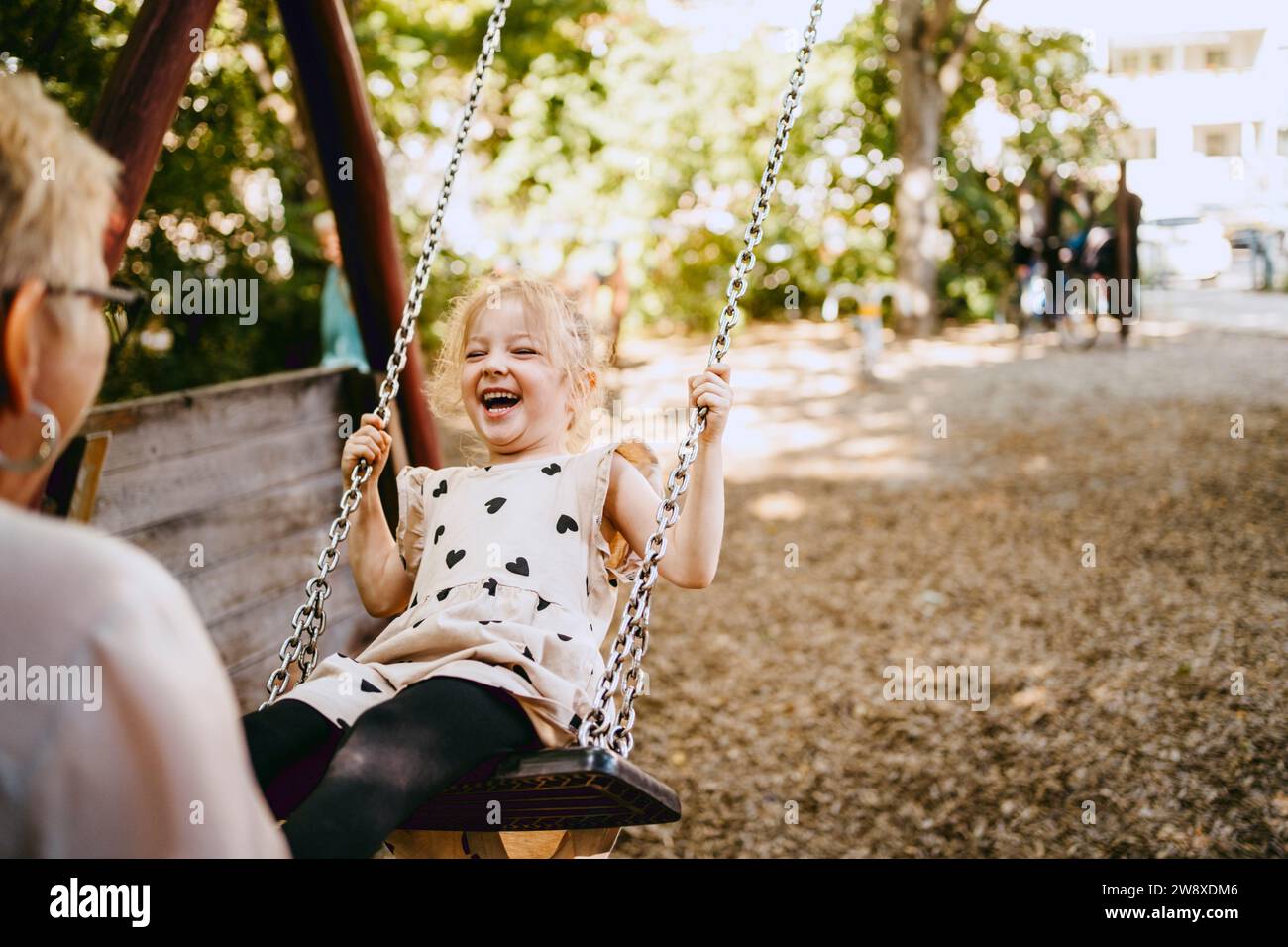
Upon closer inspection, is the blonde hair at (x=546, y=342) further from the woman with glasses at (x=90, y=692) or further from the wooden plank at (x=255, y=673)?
the wooden plank at (x=255, y=673)

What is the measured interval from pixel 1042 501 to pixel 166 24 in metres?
5.15

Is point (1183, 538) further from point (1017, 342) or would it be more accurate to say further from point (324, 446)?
point (1017, 342)

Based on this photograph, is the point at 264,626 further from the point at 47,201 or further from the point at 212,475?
the point at 47,201

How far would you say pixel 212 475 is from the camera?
368cm

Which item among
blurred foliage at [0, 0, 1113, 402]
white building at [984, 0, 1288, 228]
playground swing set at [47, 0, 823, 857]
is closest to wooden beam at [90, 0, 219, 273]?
playground swing set at [47, 0, 823, 857]

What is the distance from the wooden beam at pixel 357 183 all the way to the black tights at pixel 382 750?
1870 millimetres

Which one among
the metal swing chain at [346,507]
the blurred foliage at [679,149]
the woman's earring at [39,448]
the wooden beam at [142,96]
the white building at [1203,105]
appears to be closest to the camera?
the woman's earring at [39,448]

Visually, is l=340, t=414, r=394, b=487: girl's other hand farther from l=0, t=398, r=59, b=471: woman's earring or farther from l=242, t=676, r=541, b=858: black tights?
l=0, t=398, r=59, b=471: woman's earring

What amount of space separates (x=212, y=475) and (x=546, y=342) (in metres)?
1.91

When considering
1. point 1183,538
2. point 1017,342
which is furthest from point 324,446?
point 1017,342

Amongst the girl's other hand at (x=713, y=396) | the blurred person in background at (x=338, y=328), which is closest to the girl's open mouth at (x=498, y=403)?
the girl's other hand at (x=713, y=396)

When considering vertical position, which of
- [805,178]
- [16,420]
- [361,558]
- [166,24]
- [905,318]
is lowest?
[361,558]

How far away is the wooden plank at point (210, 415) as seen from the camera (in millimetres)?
3320

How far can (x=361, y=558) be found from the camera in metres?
2.26
